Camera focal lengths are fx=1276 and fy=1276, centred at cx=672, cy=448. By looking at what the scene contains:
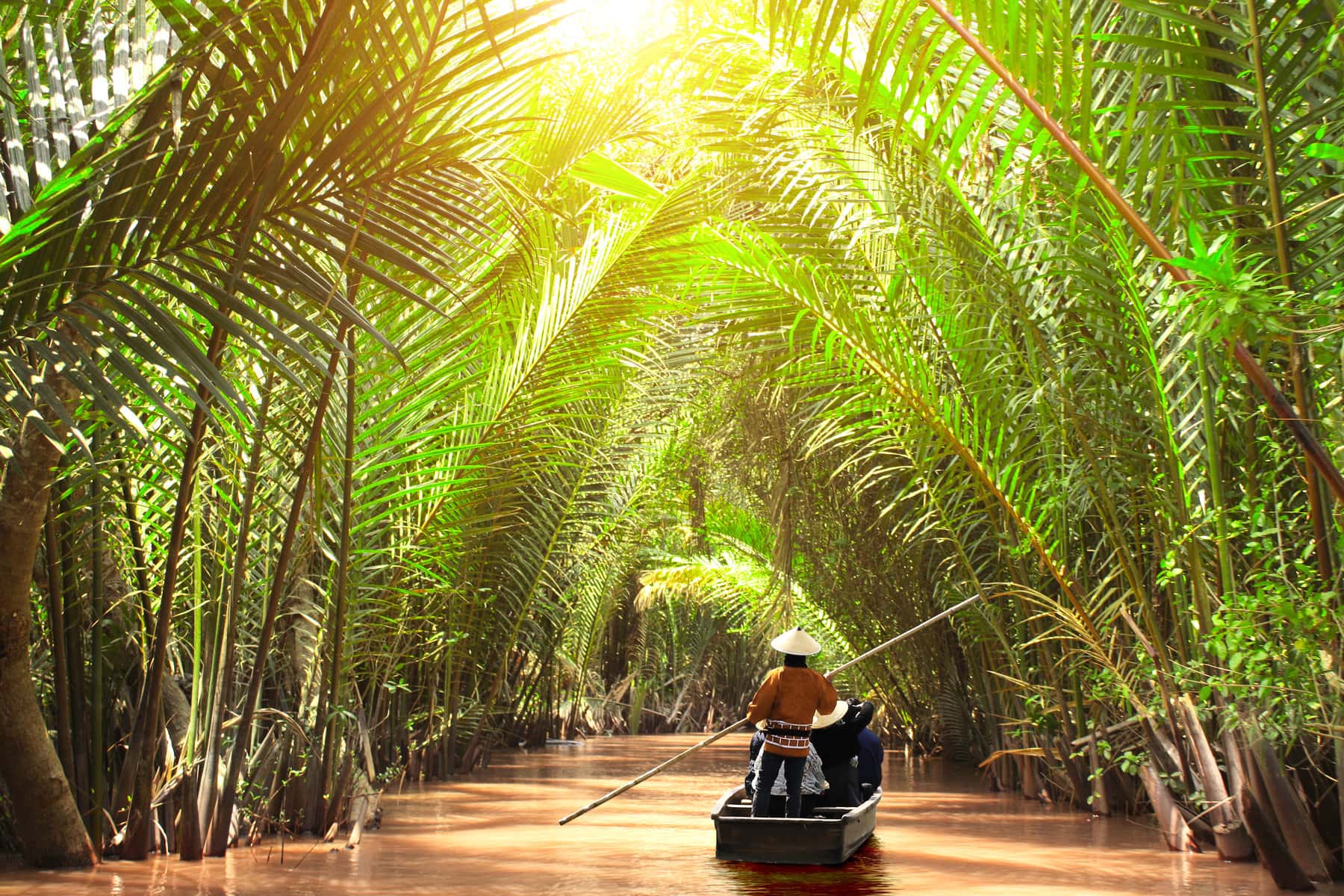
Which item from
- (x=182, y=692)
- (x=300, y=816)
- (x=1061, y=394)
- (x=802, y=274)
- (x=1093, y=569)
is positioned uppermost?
(x=802, y=274)

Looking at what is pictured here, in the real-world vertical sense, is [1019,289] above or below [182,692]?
above

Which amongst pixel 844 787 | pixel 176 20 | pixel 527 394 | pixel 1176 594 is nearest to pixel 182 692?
pixel 527 394

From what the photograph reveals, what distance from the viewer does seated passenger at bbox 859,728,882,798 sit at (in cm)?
883

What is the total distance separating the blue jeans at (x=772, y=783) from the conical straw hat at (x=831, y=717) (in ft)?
1.24

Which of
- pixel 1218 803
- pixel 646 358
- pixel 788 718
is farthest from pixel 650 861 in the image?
pixel 646 358

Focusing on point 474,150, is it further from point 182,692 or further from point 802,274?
point 182,692

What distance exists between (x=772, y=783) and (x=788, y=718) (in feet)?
1.31

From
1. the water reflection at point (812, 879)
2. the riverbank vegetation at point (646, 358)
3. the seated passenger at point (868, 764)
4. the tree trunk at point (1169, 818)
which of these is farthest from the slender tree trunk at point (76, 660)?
the tree trunk at point (1169, 818)

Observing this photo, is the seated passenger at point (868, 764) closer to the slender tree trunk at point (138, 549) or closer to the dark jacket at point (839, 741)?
the dark jacket at point (839, 741)

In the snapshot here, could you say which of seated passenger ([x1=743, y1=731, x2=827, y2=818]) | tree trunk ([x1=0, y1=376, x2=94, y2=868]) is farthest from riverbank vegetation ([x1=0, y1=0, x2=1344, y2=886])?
seated passenger ([x1=743, y1=731, x2=827, y2=818])

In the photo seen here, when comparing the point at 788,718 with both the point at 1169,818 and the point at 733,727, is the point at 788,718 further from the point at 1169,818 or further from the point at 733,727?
the point at 1169,818

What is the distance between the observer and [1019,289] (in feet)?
26.5

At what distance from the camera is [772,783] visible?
25.2 ft

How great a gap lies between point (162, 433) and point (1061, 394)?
453 centimetres
